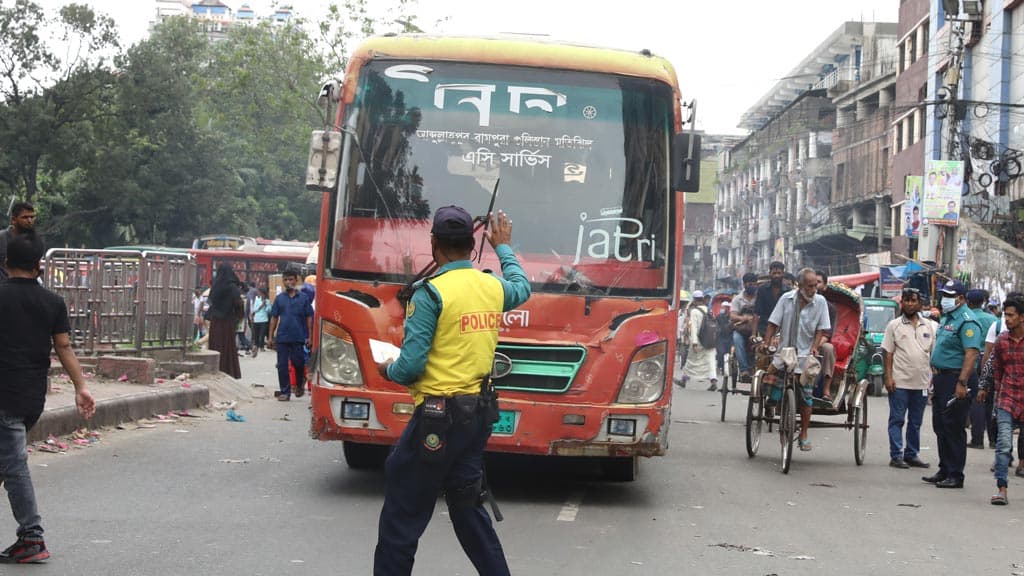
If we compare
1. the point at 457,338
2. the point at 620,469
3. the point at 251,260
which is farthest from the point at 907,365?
the point at 251,260

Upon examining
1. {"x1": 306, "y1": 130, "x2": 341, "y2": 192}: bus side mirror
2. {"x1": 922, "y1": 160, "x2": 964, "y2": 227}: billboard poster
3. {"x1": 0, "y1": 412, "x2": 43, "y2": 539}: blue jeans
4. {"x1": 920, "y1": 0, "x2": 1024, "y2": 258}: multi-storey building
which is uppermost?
{"x1": 920, "y1": 0, "x2": 1024, "y2": 258}: multi-storey building

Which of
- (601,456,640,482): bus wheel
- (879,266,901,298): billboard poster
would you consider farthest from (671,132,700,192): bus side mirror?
(879,266,901,298): billboard poster

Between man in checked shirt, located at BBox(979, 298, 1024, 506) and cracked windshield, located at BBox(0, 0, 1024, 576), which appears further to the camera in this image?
man in checked shirt, located at BBox(979, 298, 1024, 506)

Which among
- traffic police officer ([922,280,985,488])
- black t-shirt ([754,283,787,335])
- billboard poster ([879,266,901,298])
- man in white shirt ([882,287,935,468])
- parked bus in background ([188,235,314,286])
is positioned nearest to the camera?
traffic police officer ([922,280,985,488])

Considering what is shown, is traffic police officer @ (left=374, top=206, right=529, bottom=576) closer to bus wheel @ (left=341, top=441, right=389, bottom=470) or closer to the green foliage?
bus wheel @ (left=341, top=441, right=389, bottom=470)

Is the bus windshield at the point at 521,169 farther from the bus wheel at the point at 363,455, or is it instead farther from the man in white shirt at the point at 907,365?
the man in white shirt at the point at 907,365

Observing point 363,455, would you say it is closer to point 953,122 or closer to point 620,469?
point 620,469

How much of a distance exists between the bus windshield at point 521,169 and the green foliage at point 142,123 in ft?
96.5

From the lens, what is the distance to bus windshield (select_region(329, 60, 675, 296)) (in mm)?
8742

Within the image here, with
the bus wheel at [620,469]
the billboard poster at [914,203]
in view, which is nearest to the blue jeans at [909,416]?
the bus wheel at [620,469]

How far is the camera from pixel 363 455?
10148 mm

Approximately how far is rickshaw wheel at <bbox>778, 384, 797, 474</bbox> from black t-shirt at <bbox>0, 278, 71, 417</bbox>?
7124 millimetres

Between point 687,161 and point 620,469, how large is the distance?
2.61 m

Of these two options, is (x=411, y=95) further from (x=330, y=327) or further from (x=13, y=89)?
(x=13, y=89)
